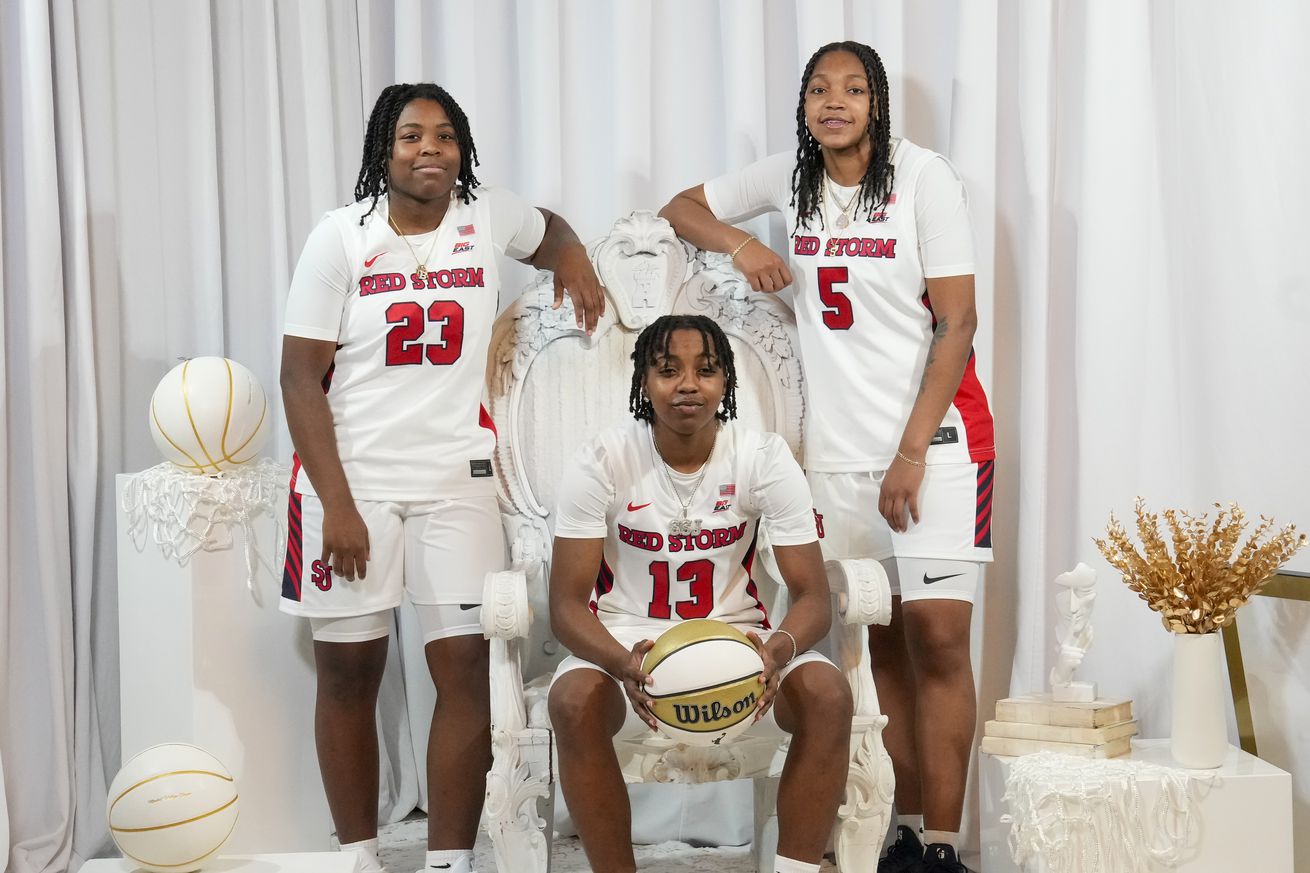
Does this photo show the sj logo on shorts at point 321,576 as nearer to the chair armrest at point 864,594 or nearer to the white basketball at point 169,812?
the white basketball at point 169,812

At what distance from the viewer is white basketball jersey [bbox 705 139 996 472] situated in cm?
→ 278

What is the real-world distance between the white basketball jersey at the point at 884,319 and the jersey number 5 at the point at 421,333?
0.76 metres

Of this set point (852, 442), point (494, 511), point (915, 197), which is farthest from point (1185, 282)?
point (494, 511)

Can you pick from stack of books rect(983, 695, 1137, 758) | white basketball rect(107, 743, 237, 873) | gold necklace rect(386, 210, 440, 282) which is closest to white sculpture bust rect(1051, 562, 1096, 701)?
stack of books rect(983, 695, 1137, 758)

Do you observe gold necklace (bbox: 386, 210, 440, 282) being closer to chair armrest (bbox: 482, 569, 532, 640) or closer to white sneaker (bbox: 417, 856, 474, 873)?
chair armrest (bbox: 482, 569, 532, 640)

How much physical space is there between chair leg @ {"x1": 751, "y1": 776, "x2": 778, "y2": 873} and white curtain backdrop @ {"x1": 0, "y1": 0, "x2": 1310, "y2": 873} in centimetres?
63

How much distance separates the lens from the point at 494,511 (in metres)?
2.88

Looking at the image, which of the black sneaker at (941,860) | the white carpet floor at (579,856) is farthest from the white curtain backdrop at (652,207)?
the black sneaker at (941,860)

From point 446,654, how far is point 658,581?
0.49 metres

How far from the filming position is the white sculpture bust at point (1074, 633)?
2.63 metres

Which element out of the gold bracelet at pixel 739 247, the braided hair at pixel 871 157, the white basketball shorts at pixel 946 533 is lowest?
the white basketball shorts at pixel 946 533

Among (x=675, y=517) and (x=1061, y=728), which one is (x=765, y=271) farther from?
(x=1061, y=728)

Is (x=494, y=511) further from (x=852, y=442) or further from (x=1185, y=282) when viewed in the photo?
(x=1185, y=282)

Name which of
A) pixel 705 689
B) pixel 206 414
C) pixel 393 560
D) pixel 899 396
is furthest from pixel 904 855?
pixel 206 414
